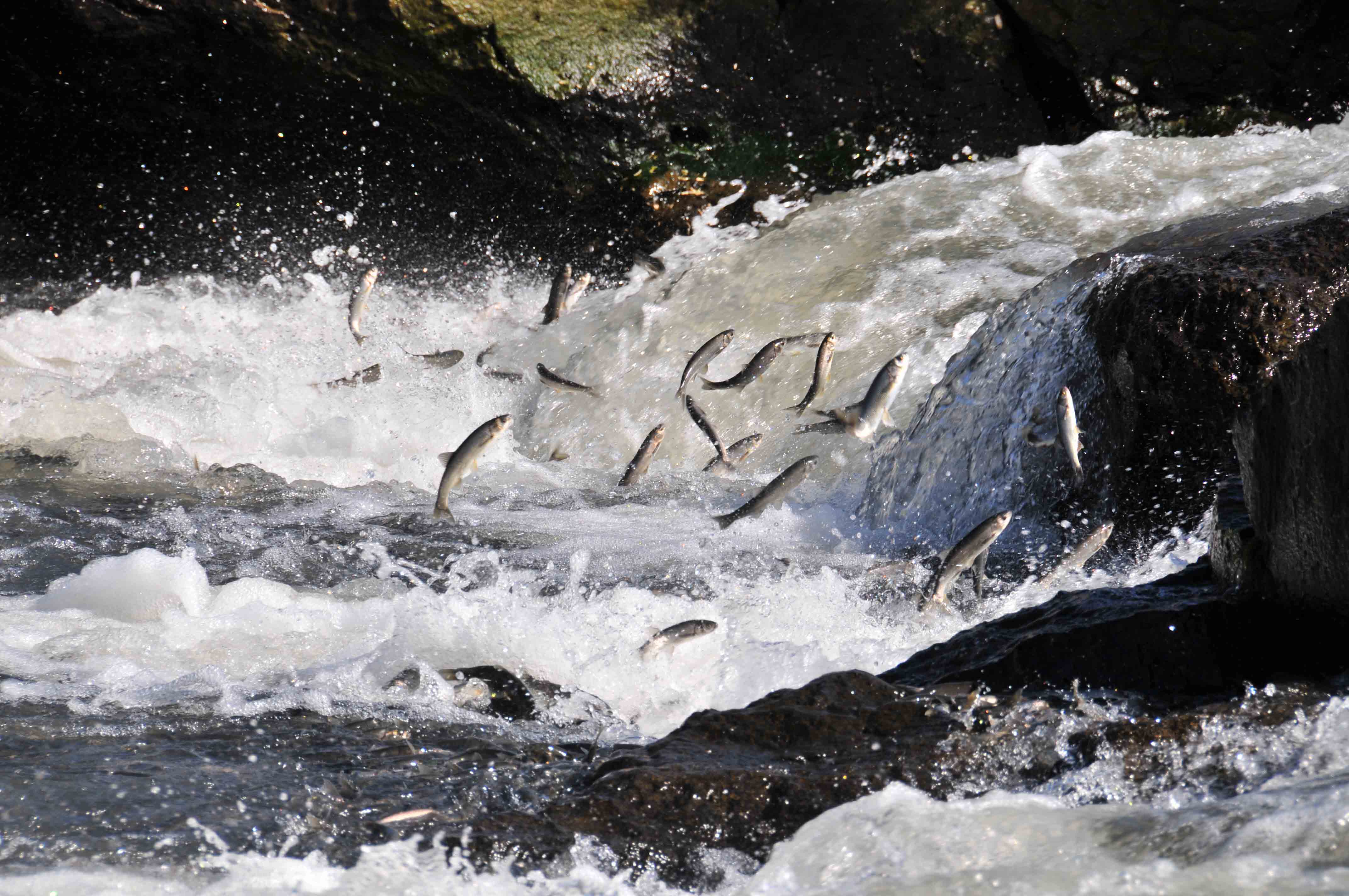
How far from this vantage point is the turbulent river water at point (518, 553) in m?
2.61

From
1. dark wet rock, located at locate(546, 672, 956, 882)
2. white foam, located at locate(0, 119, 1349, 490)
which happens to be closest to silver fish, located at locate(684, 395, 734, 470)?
white foam, located at locate(0, 119, 1349, 490)

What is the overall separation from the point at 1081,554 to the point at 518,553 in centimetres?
273

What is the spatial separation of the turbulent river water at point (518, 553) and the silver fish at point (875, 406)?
1.70ft

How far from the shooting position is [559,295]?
8.81 metres

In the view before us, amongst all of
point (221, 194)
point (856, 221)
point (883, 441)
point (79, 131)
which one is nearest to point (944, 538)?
point (883, 441)

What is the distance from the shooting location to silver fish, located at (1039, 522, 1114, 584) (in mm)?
4652

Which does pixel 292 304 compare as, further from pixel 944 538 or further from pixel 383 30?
pixel 944 538

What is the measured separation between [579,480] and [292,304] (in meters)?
4.82

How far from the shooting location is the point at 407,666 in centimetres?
403

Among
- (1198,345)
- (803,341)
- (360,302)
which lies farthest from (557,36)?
(1198,345)

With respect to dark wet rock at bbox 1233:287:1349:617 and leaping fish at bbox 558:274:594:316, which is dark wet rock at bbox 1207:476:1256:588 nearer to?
dark wet rock at bbox 1233:287:1349:617

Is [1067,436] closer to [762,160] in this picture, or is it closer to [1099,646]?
[1099,646]

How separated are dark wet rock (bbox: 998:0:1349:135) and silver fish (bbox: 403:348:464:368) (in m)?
5.91

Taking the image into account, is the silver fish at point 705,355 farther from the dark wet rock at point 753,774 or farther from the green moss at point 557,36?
the dark wet rock at point 753,774
